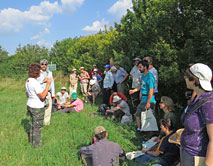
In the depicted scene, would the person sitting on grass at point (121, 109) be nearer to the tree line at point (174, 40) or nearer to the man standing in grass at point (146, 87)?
the tree line at point (174, 40)

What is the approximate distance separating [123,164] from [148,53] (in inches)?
148

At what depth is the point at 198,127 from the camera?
1.68m

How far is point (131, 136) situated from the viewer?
453 centimetres

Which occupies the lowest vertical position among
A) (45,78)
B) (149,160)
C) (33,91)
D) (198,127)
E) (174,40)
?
(149,160)

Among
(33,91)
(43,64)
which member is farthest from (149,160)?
(43,64)

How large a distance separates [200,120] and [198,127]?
0.07 meters

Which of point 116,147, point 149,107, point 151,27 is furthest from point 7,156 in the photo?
point 151,27

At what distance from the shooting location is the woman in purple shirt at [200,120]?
158cm

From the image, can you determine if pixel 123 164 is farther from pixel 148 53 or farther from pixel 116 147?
pixel 148 53

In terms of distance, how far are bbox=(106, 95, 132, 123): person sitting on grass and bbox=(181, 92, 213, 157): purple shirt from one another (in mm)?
3983

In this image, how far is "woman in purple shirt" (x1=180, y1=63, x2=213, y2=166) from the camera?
1578 mm

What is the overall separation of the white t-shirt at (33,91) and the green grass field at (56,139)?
94 cm

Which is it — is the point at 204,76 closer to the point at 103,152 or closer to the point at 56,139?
the point at 103,152

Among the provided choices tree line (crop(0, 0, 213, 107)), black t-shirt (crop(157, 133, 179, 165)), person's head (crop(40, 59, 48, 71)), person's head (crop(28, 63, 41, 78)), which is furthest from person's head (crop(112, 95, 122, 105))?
person's head (crop(28, 63, 41, 78))
